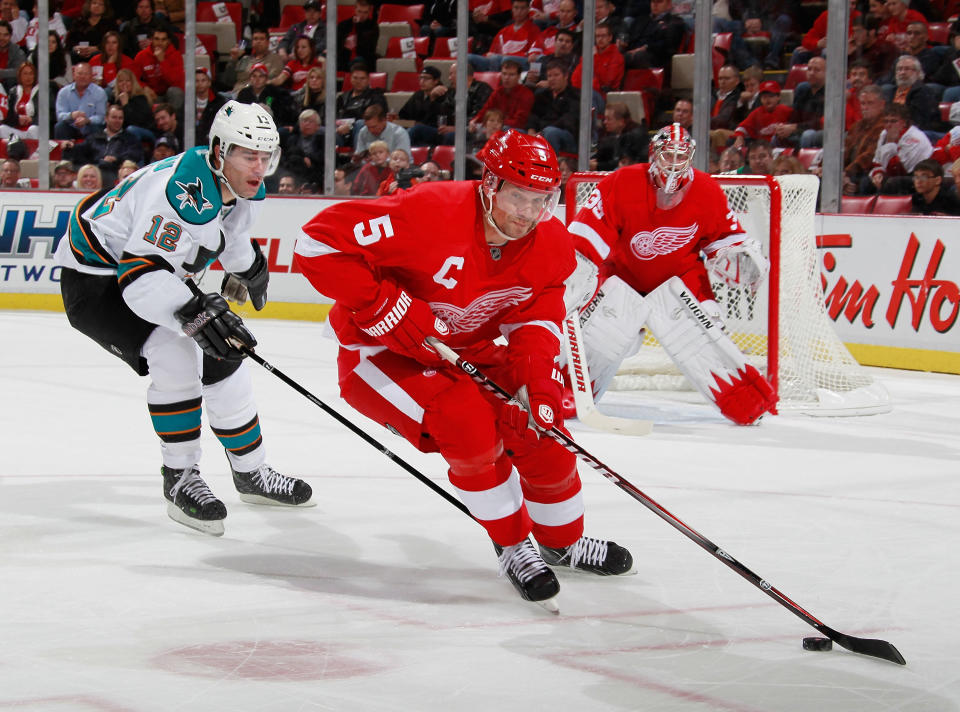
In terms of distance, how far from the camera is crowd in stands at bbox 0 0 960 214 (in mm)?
6223

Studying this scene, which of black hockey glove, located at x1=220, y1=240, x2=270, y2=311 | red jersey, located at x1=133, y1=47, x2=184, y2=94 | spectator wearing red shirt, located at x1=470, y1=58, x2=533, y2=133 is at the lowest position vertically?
black hockey glove, located at x1=220, y1=240, x2=270, y2=311

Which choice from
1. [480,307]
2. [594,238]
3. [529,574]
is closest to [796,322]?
[594,238]

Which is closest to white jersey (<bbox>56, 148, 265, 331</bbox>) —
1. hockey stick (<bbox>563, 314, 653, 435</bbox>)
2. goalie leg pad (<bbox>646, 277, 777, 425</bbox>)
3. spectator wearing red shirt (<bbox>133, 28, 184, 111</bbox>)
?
hockey stick (<bbox>563, 314, 653, 435</bbox>)

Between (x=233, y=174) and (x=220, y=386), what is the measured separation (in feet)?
1.78

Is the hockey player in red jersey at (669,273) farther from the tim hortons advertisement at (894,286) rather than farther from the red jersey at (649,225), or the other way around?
the tim hortons advertisement at (894,286)

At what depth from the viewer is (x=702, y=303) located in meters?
4.64

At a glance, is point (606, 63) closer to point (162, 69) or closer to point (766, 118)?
point (766, 118)

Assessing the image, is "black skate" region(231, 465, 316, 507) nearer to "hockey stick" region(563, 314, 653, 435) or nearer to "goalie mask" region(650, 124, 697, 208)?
"hockey stick" region(563, 314, 653, 435)

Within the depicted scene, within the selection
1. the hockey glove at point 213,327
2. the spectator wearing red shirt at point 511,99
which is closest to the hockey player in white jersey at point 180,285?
the hockey glove at point 213,327

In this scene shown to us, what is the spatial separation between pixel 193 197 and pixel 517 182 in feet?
3.01

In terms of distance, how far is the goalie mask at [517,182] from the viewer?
94.3 inches

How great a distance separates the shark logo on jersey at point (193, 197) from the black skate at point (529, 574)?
3.72 ft

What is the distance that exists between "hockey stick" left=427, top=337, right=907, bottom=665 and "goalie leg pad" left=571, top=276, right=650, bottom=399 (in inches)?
82.8

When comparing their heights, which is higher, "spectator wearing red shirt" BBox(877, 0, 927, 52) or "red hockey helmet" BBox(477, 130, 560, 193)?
"spectator wearing red shirt" BBox(877, 0, 927, 52)
